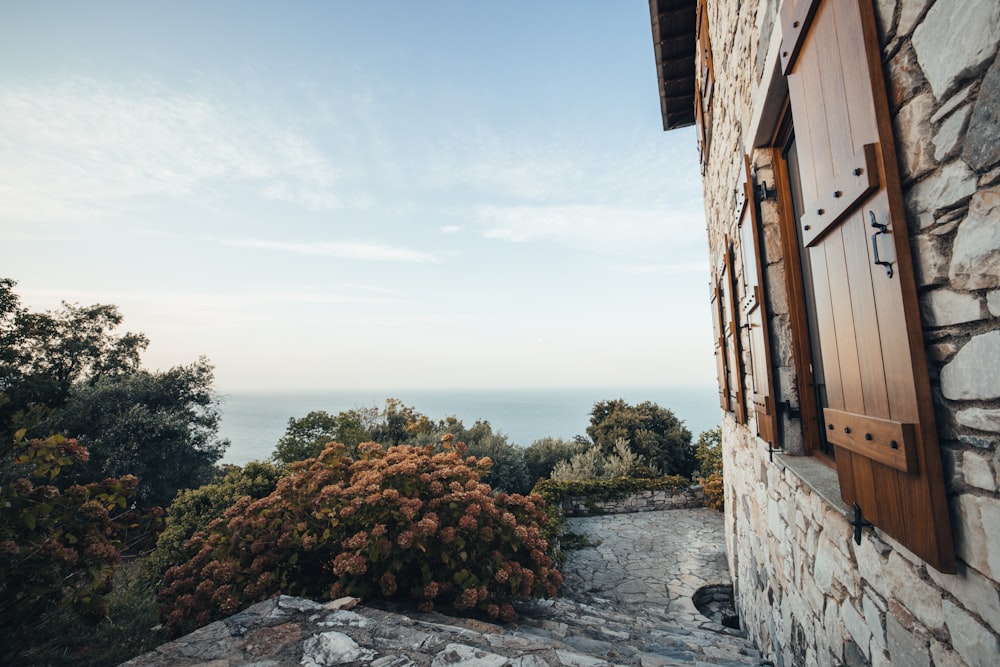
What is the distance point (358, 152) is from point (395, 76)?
4.53 m

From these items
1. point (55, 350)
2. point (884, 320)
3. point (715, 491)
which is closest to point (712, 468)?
point (715, 491)

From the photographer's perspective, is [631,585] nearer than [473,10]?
Yes

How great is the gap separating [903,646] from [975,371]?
937 mm

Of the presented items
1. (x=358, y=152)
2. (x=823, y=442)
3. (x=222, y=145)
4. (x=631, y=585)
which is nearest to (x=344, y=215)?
(x=358, y=152)

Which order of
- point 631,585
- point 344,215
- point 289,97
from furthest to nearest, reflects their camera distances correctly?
point 344,215
point 289,97
point 631,585

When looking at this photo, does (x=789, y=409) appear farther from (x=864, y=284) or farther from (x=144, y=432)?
(x=144, y=432)

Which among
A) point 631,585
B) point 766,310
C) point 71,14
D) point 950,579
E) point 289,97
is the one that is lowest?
point 631,585

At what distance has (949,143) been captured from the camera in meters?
0.91

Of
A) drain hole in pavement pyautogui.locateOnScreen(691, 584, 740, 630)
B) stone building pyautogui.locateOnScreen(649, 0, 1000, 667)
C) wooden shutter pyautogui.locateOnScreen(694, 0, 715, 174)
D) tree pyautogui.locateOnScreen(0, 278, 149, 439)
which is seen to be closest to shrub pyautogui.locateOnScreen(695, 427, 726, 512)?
drain hole in pavement pyautogui.locateOnScreen(691, 584, 740, 630)

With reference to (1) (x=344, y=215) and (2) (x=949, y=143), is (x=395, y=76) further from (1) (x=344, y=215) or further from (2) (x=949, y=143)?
(2) (x=949, y=143)

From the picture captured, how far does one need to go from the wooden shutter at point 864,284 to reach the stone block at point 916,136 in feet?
0.09

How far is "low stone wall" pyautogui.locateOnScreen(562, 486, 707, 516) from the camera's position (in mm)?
9320

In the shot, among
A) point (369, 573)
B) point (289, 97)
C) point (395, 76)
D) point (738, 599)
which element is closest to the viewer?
point (369, 573)

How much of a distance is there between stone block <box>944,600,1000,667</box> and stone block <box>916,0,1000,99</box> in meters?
1.16
